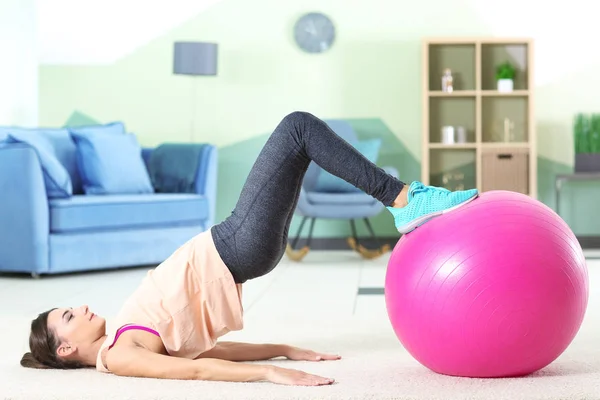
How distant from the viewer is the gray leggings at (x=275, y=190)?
8.25 feet

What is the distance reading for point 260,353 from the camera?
2.81 metres

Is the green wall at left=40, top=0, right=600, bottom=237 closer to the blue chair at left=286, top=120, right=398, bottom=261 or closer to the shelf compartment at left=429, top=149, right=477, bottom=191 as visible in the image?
the shelf compartment at left=429, top=149, right=477, bottom=191

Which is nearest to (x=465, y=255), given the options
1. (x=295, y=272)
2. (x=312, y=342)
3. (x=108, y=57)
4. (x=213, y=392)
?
(x=213, y=392)

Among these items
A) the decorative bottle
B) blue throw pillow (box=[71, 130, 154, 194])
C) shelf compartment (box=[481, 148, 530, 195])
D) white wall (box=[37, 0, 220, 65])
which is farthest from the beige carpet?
white wall (box=[37, 0, 220, 65])

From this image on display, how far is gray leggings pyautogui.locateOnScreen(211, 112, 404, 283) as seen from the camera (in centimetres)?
251

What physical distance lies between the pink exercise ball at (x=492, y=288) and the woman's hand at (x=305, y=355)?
456 mm

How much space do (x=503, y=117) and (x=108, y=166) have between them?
2995 mm

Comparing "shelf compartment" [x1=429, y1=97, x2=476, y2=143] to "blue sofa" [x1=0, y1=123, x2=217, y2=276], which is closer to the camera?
"blue sofa" [x1=0, y1=123, x2=217, y2=276]

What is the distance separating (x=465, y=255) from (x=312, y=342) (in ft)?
3.53

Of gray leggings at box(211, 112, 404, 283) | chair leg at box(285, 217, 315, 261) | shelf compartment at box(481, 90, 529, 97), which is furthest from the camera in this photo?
shelf compartment at box(481, 90, 529, 97)

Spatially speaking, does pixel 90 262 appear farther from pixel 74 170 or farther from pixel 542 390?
pixel 542 390

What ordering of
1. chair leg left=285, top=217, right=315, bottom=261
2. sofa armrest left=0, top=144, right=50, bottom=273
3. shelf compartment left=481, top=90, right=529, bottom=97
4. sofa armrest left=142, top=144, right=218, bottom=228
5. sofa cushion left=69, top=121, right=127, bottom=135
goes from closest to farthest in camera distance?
sofa armrest left=0, top=144, right=50, bottom=273, sofa cushion left=69, top=121, right=127, bottom=135, sofa armrest left=142, top=144, right=218, bottom=228, chair leg left=285, top=217, right=315, bottom=261, shelf compartment left=481, top=90, right=529, bottom=97

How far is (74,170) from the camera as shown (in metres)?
6.06

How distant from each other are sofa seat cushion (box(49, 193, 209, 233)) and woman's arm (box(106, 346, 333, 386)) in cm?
305
